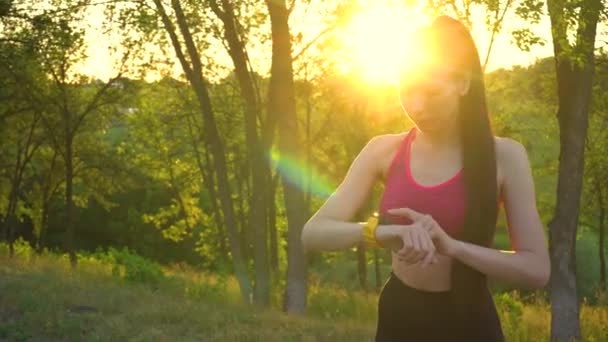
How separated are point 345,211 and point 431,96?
37 cm

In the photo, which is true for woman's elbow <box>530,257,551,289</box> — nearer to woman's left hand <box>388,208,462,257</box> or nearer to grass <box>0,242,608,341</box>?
woman's left hand <box>388,208,462,257</box>

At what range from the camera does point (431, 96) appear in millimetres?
2465

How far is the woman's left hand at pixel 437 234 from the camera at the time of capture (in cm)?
227

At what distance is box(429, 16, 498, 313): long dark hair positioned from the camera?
245 cm

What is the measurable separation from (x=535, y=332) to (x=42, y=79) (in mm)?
27111

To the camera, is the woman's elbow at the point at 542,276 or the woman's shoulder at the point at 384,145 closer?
the woman's elbow at the point at 542,276

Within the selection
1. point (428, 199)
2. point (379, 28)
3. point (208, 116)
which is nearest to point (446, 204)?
point (428, 199)

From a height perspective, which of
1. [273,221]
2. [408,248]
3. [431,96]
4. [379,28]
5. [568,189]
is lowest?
[273,221]

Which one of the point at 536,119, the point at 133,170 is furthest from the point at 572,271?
the point at 133,170

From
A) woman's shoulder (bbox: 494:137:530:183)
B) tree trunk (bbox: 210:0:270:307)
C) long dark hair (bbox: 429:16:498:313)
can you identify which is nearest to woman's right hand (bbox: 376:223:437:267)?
long dark hair (bbox: 429:16:498:313)

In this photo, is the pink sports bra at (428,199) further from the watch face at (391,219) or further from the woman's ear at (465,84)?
the woman's ear at (465,84)

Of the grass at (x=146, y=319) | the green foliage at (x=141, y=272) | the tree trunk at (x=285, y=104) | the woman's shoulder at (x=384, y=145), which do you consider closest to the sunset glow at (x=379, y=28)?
the tree trunk at (x=285, y=104)

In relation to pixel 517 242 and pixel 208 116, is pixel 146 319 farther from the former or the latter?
pixel 517 242

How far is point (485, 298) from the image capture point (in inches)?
101
